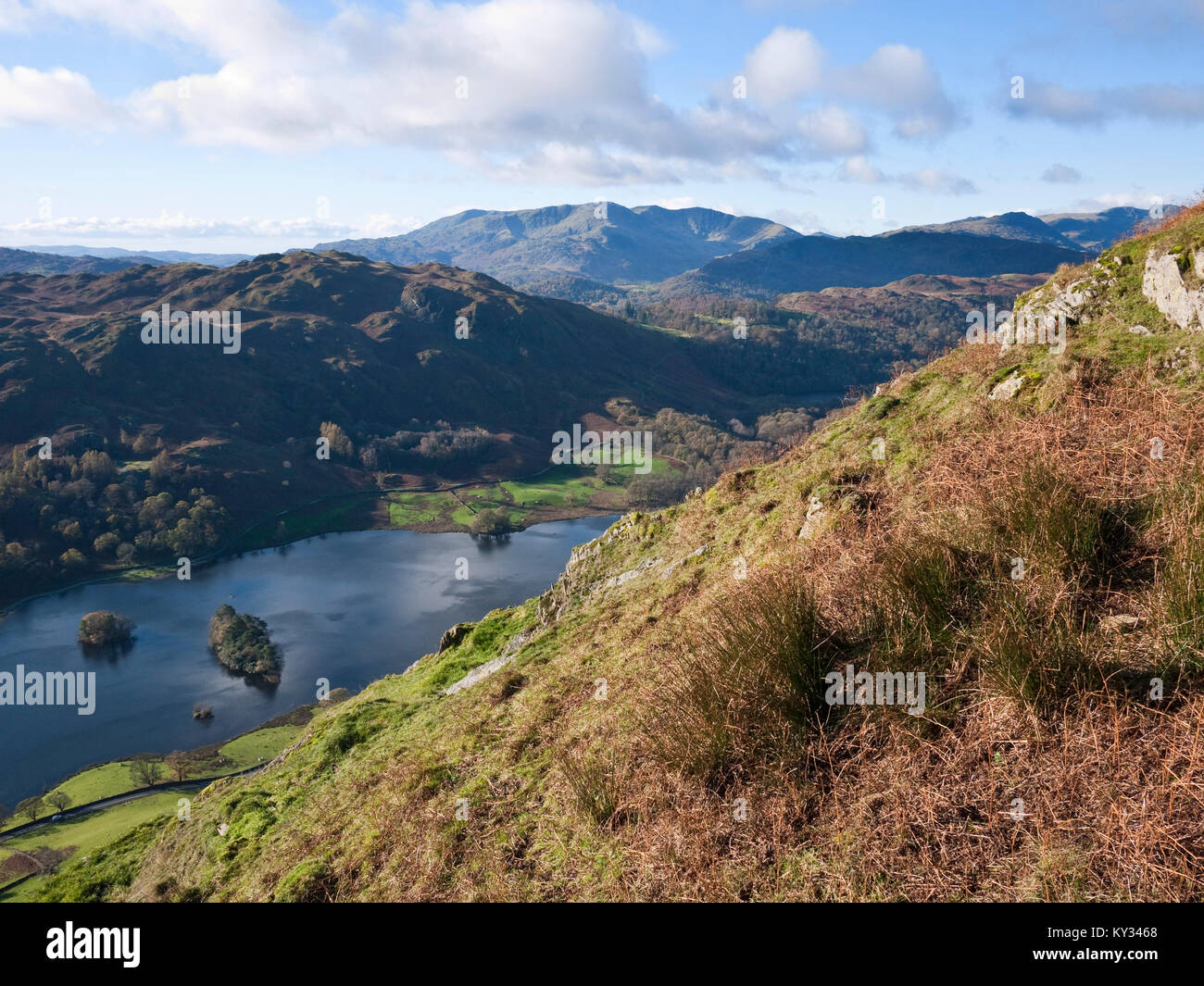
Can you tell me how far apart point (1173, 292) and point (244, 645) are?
83.7 meters

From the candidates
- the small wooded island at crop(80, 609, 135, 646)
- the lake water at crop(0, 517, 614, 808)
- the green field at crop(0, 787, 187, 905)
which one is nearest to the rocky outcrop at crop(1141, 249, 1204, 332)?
the green field at crop(0, 787, 187, 905)

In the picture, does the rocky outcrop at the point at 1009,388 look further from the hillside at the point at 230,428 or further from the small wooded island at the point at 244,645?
the small wooded island at the point at 244,645

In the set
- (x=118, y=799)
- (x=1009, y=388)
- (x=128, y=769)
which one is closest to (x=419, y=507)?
(x=128, y=769)

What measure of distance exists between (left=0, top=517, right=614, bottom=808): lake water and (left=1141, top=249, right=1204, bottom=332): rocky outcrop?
70.2 meters

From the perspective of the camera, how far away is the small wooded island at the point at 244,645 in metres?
72.8

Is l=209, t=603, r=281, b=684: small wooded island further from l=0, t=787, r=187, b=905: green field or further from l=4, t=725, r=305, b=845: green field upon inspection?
l=0, t=787, r=187, b=905: green field

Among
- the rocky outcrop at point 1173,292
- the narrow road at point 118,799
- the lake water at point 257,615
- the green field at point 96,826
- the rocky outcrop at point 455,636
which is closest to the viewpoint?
the rocky outcrop at point 1173,292

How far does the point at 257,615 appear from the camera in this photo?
87.6 metres

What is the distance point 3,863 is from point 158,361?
5774 inches

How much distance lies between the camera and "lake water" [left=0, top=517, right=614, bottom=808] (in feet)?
210

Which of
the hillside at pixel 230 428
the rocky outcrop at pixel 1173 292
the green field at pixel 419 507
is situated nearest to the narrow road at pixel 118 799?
the rocky outcrop at pixel 1173 292

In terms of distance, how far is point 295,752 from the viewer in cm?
1170

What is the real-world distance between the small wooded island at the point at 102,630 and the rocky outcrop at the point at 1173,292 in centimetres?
9819

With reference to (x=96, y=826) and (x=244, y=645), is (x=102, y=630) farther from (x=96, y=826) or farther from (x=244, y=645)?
(x=96, y=826)
